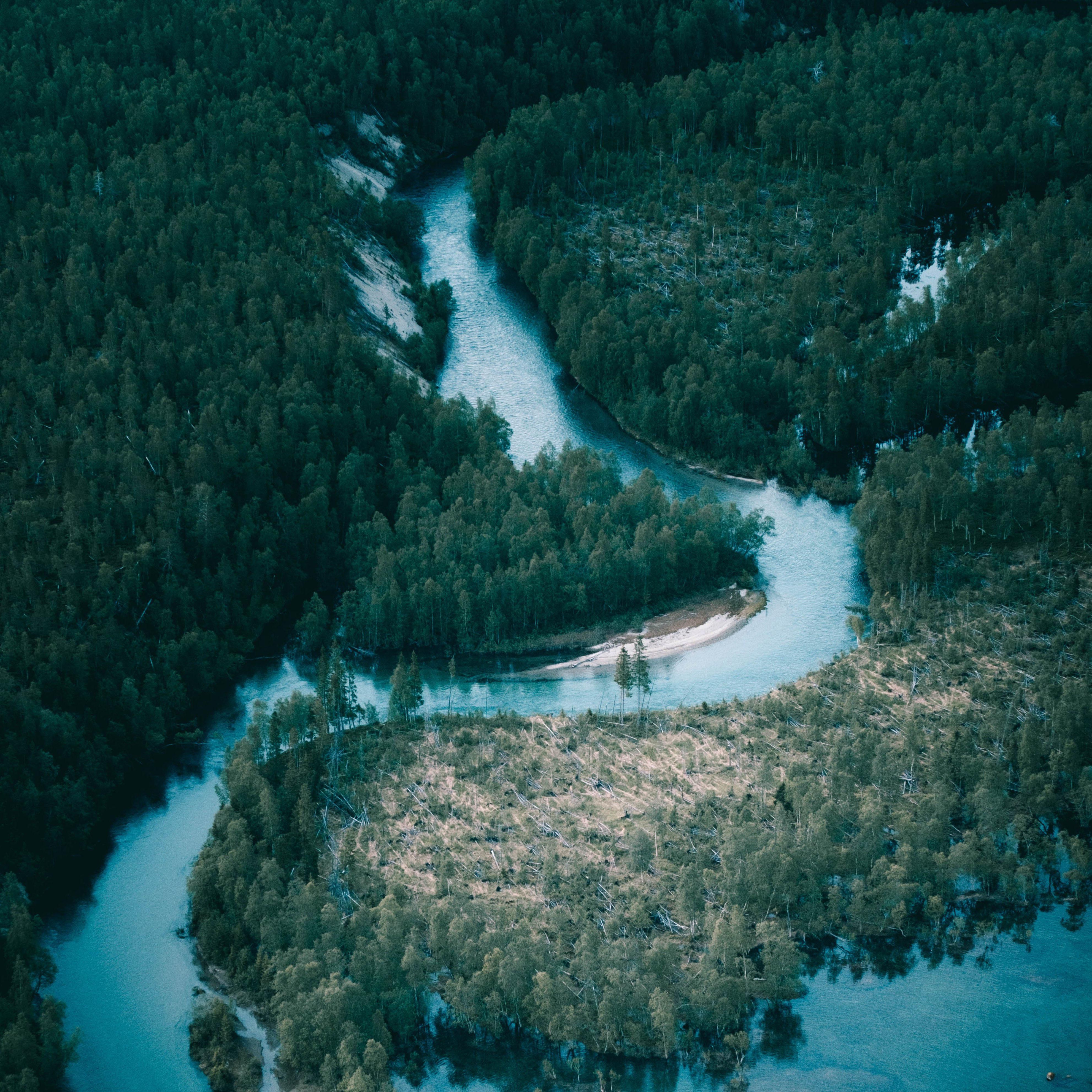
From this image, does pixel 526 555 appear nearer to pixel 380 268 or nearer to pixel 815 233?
pixel 380 268

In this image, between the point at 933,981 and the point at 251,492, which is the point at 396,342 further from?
the point at 933,981

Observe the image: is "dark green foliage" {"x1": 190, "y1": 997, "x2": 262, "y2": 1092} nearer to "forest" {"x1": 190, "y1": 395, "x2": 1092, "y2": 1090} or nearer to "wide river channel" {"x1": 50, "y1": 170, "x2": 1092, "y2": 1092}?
"wide river channel" {"x1": 50, "y1": 170, "x2": 1092, "y2": 1092}

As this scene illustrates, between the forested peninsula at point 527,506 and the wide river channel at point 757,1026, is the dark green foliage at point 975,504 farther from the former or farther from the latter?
the wide river channel at point 757,1026

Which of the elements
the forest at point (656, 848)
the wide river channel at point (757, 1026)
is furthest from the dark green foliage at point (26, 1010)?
the forest at point (656, 848)

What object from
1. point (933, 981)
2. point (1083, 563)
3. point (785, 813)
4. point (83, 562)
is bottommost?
point (933, 981)

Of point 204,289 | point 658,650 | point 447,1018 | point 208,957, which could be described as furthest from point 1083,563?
point 204,289

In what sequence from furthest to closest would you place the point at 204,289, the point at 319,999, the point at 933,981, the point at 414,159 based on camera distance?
the point at 414,159, the point at 204,289, the point at 933,981, the point at 319,999
